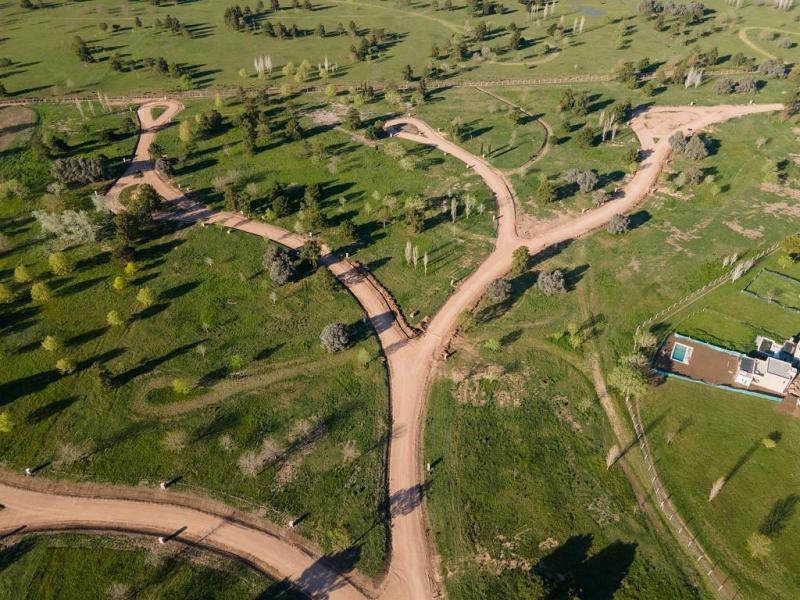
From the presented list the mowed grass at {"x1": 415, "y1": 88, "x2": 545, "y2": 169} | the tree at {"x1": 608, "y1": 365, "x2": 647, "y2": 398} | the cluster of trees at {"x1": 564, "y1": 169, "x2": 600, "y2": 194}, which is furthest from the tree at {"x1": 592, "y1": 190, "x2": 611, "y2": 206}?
the tree at {"x1": 608, "y1": 365, "x2": 647, "y2": 398}

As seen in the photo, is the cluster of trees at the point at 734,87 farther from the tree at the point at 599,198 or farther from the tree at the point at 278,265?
the tree at the point at 278,265

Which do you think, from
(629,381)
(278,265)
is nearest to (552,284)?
(629,381)

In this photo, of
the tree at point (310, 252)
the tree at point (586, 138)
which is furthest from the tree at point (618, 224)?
the tree at point (310, 252)

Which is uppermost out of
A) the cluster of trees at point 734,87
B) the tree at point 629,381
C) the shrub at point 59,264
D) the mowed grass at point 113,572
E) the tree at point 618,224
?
the cluster of trees at point 734,87

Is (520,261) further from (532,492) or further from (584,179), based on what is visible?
(532,492)

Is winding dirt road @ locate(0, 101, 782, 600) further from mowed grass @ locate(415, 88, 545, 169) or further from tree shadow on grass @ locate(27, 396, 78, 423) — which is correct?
mowed grass @ locate(415, 88, 545, 169)
